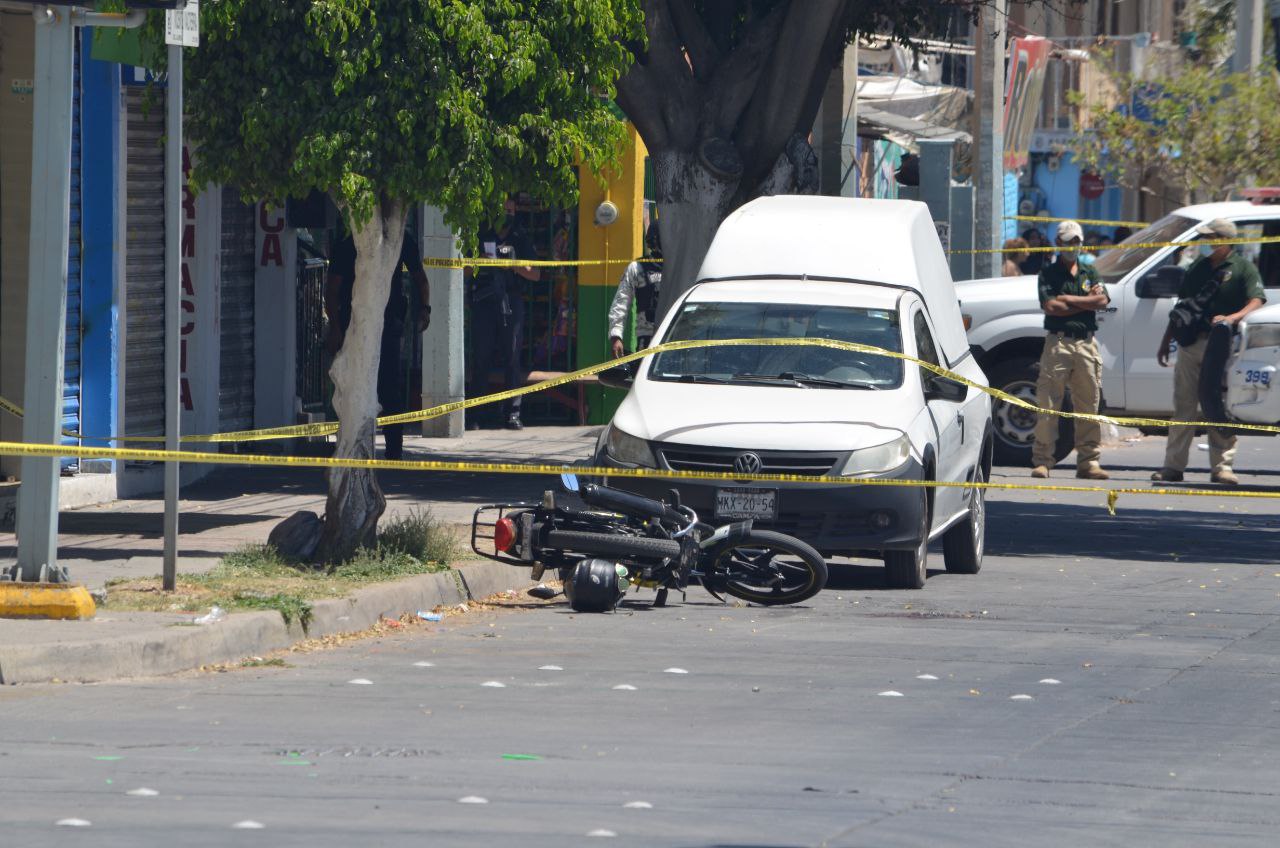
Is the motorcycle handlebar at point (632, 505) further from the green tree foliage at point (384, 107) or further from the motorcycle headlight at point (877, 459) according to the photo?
the green tree foliage at point (384, 107)

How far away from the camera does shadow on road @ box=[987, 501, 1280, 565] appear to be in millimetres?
14070

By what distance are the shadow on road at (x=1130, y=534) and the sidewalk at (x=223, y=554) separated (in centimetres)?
343

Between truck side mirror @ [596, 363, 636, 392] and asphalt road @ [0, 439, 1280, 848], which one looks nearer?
asphalt road @ [0, 439, 1280, 848]

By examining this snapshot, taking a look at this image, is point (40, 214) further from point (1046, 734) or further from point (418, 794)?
point (1046, 734)

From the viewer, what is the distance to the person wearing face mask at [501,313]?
66.3 feet

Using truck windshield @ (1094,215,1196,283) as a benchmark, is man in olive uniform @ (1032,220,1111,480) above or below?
below

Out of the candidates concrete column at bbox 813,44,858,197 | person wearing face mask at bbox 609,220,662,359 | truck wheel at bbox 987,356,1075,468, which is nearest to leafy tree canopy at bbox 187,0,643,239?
person wearing face mask at bbox 609,220,662,359

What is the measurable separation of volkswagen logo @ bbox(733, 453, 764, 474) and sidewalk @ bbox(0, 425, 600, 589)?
109 inches

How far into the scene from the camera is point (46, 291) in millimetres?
9617

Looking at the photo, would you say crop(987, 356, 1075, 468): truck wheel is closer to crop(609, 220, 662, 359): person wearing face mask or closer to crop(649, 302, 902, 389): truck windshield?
crop(609, 220, 662, 359): person wearing face mask

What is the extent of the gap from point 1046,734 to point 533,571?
3.76 meters

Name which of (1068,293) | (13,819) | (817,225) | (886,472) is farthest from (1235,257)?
(13,819)

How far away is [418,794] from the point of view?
21.8 ft

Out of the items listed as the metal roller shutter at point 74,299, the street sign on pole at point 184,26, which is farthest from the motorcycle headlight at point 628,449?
the metal roller shutter at point 74,299
